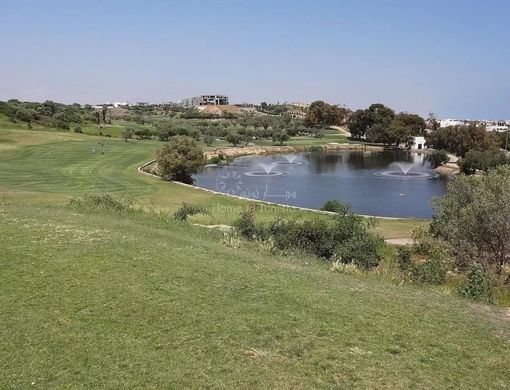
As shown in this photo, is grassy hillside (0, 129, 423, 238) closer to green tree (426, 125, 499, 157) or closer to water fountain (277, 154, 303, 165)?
water fountain (277, 154, 303, 165)

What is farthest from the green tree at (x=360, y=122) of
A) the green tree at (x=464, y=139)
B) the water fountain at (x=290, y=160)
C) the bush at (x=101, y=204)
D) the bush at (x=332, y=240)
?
the bush at (x=332, y=240)

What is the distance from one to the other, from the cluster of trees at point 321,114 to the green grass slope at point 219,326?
162 meters

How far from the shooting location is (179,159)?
56.0 meters

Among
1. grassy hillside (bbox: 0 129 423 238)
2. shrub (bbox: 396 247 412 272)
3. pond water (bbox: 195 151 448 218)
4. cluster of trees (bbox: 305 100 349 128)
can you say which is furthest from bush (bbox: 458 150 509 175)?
cluster of trees (bbox: 305 100 349 128)

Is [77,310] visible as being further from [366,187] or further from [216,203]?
[366,187]

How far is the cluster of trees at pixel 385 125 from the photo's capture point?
12862 centimetres

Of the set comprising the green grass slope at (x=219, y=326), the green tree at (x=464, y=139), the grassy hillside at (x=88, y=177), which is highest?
the green tree at (x=464, y=139)

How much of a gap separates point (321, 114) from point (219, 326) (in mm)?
167266

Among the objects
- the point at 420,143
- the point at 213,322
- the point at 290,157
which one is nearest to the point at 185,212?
the point at 213,322

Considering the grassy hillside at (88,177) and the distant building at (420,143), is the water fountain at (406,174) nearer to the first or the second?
the grassy hillside at (88,177)

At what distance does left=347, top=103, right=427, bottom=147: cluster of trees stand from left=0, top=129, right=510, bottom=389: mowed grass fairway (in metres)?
120

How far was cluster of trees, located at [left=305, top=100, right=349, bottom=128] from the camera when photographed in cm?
17150

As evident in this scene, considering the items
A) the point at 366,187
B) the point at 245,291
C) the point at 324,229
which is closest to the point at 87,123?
the point at 366,187

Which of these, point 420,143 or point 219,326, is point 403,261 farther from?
point 420,143
